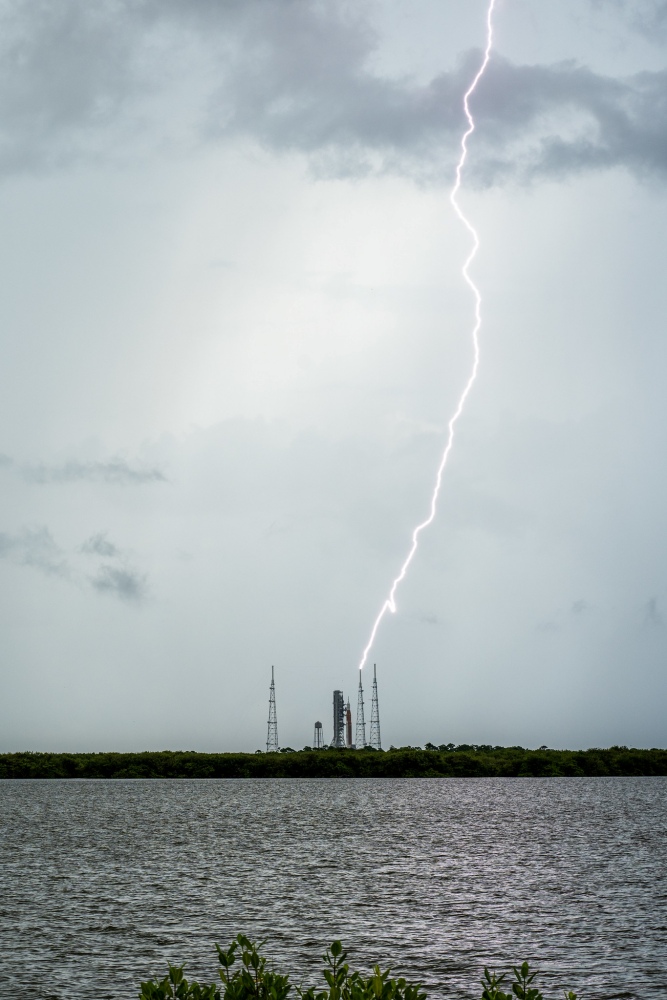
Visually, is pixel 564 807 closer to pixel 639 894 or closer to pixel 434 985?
pixel 639 894

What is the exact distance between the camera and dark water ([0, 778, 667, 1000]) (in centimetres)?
3167

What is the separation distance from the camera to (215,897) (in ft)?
155

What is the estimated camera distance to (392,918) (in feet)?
135

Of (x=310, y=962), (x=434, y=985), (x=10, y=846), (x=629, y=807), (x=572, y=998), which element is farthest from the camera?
(x=629, y=807)

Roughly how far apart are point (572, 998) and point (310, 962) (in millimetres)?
19030

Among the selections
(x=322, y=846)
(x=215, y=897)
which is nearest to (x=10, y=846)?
(x=322, y=846)

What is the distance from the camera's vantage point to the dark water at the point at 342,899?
31.7 metres

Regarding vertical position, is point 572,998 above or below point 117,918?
above

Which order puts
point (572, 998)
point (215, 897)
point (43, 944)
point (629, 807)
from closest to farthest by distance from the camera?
1. point (572, 998)
2. point (43, 944)
3. point (215, 897)
4. point (629, 807)

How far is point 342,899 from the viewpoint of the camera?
46688mm

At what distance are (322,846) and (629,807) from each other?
6782cm

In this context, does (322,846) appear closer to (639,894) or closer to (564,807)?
(639,894)

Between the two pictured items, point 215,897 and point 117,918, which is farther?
point 215,897

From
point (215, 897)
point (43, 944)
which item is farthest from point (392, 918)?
point (43, 944)
